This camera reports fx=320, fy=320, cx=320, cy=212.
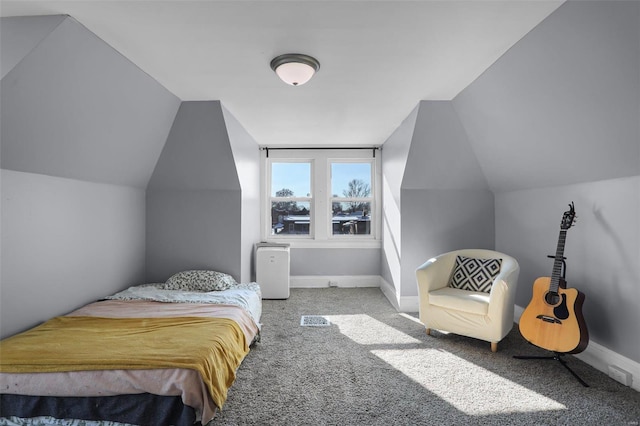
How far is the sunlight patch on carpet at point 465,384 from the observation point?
2043 millimetres

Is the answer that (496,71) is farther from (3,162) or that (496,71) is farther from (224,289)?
(3,162)

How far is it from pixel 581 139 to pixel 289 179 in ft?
12.9

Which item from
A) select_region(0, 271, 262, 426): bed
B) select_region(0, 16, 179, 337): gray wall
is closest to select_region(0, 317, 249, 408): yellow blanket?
select_region(0, 271, 262, 426): bed

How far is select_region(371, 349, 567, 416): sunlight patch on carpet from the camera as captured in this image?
2.04m

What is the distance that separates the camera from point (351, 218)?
545 cm

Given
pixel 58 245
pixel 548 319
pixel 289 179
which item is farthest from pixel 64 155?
pixel 548 319

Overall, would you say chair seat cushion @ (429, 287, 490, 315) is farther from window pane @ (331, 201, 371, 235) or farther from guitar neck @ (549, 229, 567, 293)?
window pane @ (331, 201, 371, 235)

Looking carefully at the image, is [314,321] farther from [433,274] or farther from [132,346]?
[132,346]

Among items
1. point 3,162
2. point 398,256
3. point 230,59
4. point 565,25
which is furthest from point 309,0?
point 398,256

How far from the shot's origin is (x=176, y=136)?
3488 mm

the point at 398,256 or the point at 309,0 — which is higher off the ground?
the point at 309,0

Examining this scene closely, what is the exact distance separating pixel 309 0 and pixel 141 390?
7.55 ft

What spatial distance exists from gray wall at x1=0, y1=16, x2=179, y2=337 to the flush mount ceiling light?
3.77ft

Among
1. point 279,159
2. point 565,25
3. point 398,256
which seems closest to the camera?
point 565,25
